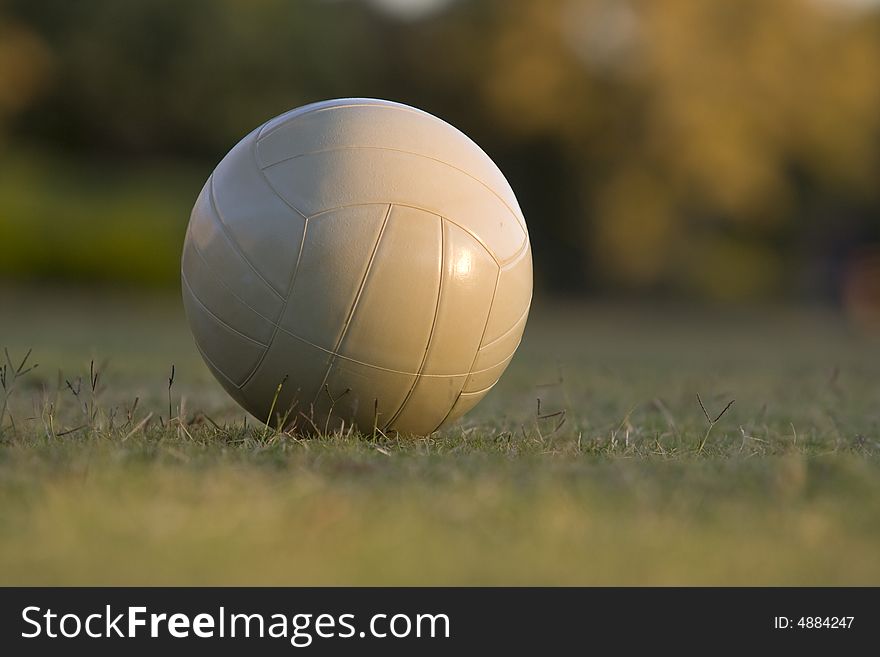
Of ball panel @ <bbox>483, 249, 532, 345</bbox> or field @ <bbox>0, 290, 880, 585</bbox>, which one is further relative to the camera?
ball panel @ <bbox>483, 249, 532, 345</bbox>

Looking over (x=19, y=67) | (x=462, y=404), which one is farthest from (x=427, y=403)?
(x=19, y=67)

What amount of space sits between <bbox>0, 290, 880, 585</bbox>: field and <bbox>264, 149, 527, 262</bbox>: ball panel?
91cm

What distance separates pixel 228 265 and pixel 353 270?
514 millimetres

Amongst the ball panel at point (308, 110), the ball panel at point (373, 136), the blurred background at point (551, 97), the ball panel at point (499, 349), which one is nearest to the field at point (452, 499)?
the ball panel at point (499, 349)

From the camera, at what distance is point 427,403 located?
4680 millimetres

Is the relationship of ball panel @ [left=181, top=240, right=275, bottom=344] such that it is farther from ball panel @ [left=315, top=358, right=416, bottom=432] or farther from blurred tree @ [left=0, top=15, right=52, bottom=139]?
blurred tree @ [left=0, top=15, right=52, bottom=139]

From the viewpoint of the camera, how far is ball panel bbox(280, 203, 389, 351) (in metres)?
4.39

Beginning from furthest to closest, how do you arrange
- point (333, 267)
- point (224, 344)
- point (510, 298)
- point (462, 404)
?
point (462, 404) < point (510, 298) < point (224, 344) < point (333, 267)

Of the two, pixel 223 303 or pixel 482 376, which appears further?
pixel 482 376

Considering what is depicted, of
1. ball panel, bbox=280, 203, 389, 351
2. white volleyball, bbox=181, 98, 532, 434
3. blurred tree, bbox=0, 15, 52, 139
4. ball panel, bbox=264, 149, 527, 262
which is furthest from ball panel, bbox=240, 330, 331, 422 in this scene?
blurred tree, bbox=0, 15, 52, 139

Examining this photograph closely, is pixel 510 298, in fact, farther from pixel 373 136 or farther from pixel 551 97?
pixel 551 97

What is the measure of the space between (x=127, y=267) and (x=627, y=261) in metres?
11.8

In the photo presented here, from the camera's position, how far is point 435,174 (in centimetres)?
458

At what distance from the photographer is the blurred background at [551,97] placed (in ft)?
84.3
